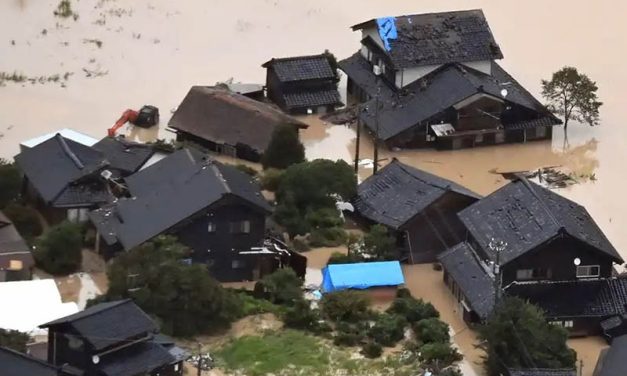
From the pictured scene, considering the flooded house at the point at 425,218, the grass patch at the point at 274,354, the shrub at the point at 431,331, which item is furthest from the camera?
the flooded house at the point at 425,218

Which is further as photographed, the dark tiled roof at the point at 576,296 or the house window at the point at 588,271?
the house window at the point at 588,271

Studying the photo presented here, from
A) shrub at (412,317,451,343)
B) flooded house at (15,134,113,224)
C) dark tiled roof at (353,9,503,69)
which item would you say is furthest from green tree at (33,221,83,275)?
dark tiled roof at (353,9,503,69)

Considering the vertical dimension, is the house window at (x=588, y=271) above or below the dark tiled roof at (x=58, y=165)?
below

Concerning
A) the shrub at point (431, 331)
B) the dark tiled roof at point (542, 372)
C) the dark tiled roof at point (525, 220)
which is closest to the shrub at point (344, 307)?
the shrub at point (431, 331)

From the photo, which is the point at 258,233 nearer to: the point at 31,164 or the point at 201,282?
the point at 201,282

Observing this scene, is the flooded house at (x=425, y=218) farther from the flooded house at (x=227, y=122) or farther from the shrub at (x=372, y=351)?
the flooded house at (x=227, y=122)

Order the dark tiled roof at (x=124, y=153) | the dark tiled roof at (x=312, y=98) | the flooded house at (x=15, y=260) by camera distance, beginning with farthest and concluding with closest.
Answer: the dark tiled roof at (x=312, y=98) < the dark tiled roof at (x=124, y=153) < the flooded house at (x=15, y=260)

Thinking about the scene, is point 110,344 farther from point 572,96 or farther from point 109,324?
point 572,96
